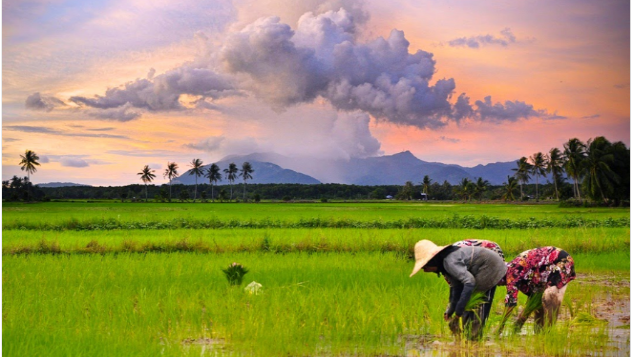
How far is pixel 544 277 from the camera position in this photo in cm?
484

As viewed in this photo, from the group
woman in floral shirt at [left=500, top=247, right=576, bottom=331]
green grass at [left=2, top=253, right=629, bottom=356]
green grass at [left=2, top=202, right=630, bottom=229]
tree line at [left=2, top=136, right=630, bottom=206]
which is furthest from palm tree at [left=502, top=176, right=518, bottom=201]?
woman in floral shirt at [left=500, top=247, right=576, bottom=331]

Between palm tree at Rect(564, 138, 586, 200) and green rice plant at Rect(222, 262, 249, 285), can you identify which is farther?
palm tree at Rect(564, 138, 586, 200)

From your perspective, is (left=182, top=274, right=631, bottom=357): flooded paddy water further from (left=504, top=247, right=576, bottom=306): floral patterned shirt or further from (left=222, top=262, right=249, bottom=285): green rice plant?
(left=222, top=262, right=249, bottom=285): green rice plant

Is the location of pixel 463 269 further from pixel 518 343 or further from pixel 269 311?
pixel 269 311

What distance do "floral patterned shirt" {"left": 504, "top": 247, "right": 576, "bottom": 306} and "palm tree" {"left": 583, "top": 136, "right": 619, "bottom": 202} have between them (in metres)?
47.3

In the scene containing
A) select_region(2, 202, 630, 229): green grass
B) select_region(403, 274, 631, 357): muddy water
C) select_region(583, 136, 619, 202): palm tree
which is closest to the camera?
select_region(403, 274, 631, 357): muddy water

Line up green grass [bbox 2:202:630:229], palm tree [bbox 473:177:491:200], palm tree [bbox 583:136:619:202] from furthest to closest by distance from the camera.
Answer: palm tree [bbox 473:177:491:200] < palm tree [bbox 583:136:619:202] < green grass [bbox 2:202:630:229]

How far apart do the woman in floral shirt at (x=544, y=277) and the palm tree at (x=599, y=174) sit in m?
47.3

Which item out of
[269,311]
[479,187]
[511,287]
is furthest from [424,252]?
[479,187]

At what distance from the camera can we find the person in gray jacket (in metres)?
4.39

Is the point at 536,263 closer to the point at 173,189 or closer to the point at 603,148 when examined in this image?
the point at 603,148

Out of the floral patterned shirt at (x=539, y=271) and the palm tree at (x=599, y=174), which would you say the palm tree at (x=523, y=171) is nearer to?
the palm tree at (x=599, y=174)

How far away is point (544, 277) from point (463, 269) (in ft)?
3.18

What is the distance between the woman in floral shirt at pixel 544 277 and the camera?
4.78m
